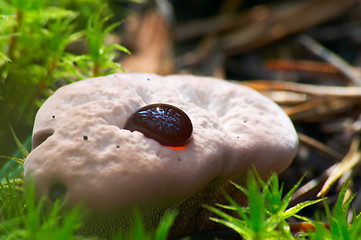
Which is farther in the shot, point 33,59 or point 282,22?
point 282,22

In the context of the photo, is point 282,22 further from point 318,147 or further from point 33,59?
point 33,59

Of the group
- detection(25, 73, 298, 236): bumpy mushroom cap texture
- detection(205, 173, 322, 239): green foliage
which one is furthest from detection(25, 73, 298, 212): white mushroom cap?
detection(205, 173, 322, 239): green foliage

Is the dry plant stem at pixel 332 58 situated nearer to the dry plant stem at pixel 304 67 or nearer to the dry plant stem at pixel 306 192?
the dry plant stem at pixel 304 67

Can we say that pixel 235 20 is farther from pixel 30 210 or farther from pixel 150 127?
pixel 30 210

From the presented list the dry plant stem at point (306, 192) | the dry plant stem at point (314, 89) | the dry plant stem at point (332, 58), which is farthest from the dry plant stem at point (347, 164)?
the dry plant stem at point (332, 58)

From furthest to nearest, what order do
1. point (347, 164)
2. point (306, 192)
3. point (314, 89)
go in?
point (314, 89) < point (347, 164) < point (306, 192)

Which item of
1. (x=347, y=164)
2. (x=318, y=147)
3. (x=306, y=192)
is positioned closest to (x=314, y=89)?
(x=318, y=147)
